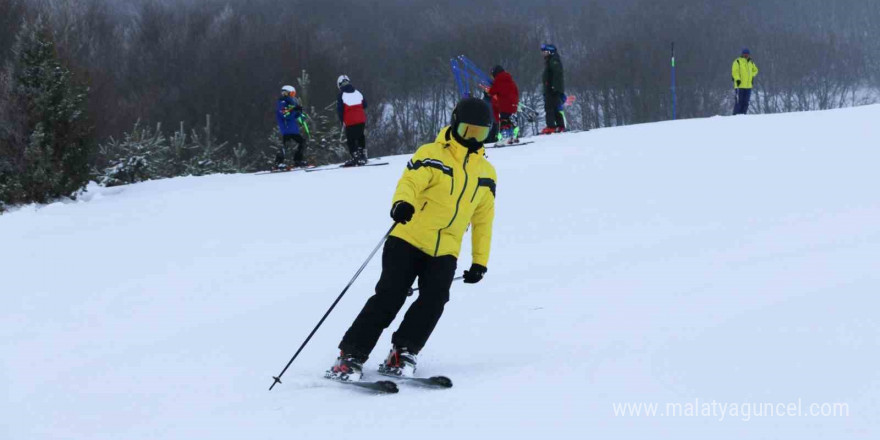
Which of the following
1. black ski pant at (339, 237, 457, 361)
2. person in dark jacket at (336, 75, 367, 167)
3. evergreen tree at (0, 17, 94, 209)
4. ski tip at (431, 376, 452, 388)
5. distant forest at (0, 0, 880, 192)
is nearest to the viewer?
ski tip at (431, 376, 452, 388)

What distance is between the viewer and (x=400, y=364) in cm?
483

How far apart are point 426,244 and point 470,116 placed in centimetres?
67

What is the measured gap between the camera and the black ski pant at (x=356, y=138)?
1448cm

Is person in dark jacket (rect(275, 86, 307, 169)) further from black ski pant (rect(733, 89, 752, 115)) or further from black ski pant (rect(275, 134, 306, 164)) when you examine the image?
black ski pant (rect(733, 89, 752, 115))

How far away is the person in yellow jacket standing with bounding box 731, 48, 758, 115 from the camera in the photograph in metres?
18.4

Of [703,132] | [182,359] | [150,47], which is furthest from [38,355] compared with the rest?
[150,47]

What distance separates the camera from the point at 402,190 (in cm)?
459

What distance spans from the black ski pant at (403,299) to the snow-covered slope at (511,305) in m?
0.28

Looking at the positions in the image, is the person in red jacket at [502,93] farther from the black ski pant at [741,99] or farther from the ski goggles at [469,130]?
the ski goggles at [469,130]

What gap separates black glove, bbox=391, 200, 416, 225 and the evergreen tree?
9954mm

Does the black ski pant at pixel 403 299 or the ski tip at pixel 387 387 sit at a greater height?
the black ski pant at pixel 403 299

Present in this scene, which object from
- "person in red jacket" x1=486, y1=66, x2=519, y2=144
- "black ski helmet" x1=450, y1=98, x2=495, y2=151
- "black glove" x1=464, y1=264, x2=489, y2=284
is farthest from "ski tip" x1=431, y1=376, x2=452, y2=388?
"person in red jacket" x1=486, y1=66, x2=519, y2=144

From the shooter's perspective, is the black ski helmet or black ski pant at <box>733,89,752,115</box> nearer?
the black ski helmet

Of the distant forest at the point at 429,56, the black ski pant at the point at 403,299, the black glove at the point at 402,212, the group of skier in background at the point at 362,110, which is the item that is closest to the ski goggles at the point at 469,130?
the black glove at the point at 402,212
